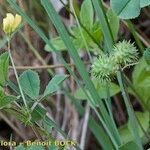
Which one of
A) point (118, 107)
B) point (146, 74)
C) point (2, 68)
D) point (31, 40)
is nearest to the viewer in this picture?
point (2, 68)

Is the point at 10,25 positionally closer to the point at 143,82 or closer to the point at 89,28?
the point at 89,28

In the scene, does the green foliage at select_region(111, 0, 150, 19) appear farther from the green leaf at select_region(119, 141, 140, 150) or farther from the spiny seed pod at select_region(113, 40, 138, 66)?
the green leaf at select_region(119, 141, 140, 150)

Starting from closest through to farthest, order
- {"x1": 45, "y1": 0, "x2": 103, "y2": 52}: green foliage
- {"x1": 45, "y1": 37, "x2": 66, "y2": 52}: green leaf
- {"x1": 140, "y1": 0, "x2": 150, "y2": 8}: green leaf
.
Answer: {"x1": 140, "y1": 0, "x2": 150, "y2": 8}: green leaf → {"x1": 45, "y1": 0, "x2": 103, "y2": 52}: green foliage → {"x1": 45, "y1": 37, "x2": 66, "y2": 52}: green leaf

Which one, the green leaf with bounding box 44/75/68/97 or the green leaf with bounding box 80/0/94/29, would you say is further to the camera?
the green leaf with bounding box 80/0/94/29

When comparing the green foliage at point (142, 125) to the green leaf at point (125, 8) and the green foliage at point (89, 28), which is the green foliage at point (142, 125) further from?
the green leaf at point (125, 8)

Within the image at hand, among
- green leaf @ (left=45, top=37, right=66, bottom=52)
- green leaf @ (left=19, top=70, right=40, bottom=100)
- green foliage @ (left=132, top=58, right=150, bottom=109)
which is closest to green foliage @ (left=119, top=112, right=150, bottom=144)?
green foliage @ (left=132, top=58, right=150, bottom=109)

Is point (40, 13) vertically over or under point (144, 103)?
over

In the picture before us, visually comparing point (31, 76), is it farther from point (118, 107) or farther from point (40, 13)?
point (40, 13)

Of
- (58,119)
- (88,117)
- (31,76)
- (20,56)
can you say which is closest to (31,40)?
(20,56)
